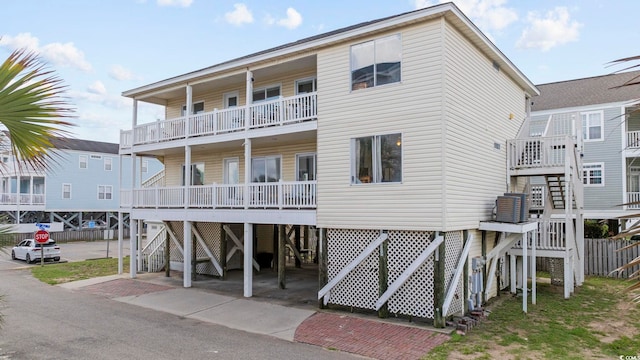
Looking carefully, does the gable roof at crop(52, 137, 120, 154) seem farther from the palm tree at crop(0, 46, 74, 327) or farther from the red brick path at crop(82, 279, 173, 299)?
the palm tree at crop(0, 46, 74, 327)

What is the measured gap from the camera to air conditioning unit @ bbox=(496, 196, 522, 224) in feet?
44.0

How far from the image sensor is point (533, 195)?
17531mm

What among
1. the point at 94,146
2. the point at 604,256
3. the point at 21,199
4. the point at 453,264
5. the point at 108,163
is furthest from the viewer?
the point at 94,146

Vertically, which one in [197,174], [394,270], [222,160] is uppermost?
[222,160]

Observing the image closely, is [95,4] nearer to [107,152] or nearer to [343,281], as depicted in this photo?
[343,281]

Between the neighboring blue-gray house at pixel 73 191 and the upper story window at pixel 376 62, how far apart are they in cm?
2989

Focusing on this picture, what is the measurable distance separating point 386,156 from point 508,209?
14.6ft

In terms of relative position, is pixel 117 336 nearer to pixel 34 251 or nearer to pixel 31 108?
pixel 31 108

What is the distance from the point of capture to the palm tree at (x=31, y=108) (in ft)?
16.5

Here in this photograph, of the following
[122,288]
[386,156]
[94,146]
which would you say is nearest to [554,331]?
[386,156]

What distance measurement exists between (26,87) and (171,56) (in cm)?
1557

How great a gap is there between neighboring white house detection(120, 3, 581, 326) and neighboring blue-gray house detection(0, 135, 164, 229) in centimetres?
2510

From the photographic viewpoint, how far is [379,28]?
41.4 ft

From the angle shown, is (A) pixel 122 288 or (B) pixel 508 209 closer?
(B) pixel 508 209
